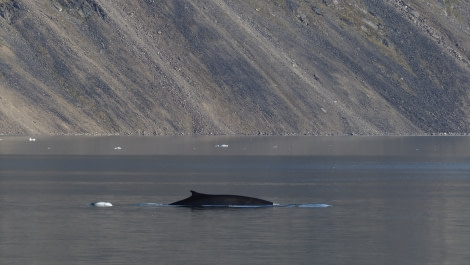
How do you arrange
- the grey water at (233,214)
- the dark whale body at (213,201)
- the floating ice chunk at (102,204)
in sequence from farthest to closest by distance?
the floating ice chunk at (102,204), the dark whale body at (213,201), the grey water at (233,214)

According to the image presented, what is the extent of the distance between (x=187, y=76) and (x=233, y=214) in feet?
426

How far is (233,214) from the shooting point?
4428 cm

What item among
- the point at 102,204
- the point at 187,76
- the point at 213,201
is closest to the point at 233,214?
the point at 213,201

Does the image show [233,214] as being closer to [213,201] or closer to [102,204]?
[213,201]

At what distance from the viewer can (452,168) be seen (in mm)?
86250

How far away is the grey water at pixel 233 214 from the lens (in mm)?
33594

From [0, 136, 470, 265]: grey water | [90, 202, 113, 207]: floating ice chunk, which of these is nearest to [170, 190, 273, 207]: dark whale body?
[0, 136, 470, 265]: grey water

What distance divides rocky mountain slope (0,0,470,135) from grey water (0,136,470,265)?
70.0 metres

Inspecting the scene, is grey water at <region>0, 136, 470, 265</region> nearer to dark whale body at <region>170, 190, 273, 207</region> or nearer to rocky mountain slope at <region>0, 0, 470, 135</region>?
dark whale body at <region>170, 190, 273, 207</region>

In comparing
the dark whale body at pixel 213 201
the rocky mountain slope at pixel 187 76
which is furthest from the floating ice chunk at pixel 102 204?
the rocky mountain slope at pixel 187 76

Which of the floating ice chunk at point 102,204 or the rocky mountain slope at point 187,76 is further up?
the rocky mountain slope at point 187,76

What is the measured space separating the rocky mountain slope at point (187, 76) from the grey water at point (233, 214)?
2755 inches

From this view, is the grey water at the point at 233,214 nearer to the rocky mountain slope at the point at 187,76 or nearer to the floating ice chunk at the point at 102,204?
the floating ice chunk at the point at 102,204

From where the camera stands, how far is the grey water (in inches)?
1323
